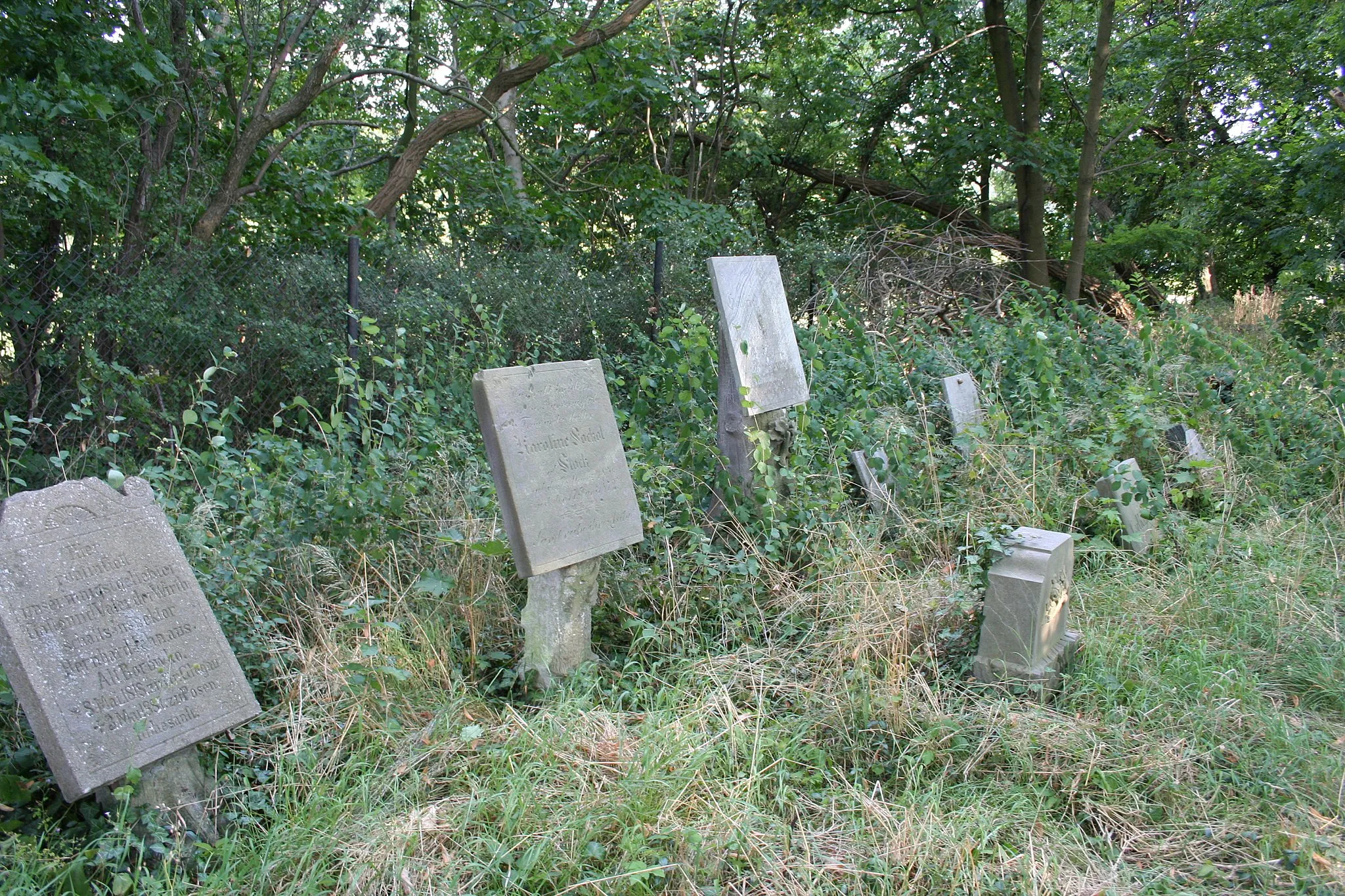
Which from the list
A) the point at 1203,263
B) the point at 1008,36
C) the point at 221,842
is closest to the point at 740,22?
the point at 1008,36

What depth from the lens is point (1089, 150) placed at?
1012cm

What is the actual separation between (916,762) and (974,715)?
0.33 m

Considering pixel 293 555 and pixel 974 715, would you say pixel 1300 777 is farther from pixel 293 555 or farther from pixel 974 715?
pixel 293 555

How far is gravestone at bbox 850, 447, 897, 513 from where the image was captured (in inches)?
178

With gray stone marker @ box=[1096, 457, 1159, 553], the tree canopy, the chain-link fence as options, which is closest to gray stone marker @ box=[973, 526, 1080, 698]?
gray stone marker @ box=[1096, 457, 1159, 553]

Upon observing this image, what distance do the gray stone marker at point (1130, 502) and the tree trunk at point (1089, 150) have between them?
5.74m

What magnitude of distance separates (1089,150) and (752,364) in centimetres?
781

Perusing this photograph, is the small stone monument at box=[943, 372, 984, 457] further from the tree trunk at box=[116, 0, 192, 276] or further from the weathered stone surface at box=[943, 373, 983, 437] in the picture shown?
the tree trunk at box=[116, 0, 192, 276]

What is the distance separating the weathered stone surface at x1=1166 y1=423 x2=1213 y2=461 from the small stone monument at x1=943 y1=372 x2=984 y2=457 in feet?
3.66

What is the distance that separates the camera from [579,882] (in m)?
2.30

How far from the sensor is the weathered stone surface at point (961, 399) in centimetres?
571

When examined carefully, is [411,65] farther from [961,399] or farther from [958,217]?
[961,399]

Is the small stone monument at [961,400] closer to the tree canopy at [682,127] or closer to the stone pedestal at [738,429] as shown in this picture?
the stone pedestal at [738,429]

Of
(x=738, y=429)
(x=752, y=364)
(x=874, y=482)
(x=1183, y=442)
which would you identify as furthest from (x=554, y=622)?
(x=1183, y=442)
